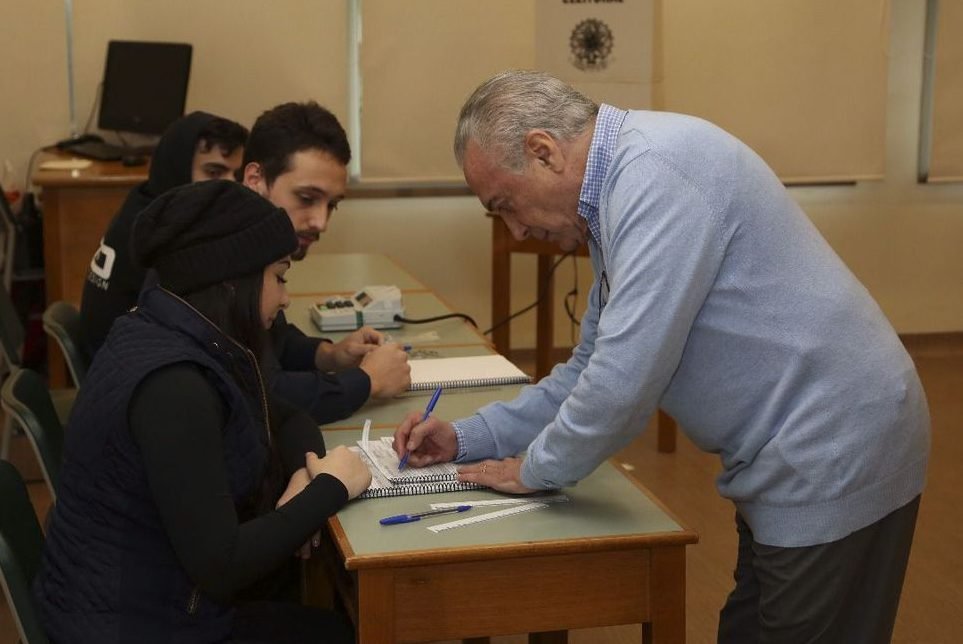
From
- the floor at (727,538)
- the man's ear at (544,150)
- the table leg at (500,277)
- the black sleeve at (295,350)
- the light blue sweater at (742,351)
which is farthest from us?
the table leg at (500,277)

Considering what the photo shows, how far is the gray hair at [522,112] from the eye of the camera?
1720 mm

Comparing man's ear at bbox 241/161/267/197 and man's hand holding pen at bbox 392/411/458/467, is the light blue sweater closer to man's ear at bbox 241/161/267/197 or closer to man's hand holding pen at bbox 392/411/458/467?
man's hand holding pen at bbox 392/411/458/467

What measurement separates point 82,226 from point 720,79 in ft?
9.80

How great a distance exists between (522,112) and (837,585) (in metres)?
0.80

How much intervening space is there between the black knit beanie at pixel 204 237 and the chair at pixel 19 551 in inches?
15.6

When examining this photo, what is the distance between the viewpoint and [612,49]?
15.8ft

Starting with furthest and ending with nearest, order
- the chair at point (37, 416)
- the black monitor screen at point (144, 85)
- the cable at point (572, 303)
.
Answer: the cable at point (572, 303) → the black monitor screen at point (144, 85) → the chair at point (37, 416)

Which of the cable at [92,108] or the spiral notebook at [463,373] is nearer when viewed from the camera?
the spiral notebook at [463,373]

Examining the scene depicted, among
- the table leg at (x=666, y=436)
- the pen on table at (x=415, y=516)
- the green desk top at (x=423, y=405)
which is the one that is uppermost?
the pen on table at (x=415, y=516)

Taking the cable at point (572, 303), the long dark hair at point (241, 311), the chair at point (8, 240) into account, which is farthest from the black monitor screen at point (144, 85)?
the long dark hair at point (241, 311)

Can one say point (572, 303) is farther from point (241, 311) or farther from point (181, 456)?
point (181, 456)

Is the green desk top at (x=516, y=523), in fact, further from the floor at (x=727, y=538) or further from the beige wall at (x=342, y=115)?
the beige wall at (x=342, y=115)

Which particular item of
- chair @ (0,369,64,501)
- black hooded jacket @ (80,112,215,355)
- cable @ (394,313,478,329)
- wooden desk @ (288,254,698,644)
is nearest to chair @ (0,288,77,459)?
black hooded jacket @ (80,112,215,355)

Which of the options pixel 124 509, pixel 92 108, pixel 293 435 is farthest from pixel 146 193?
pixel 92 108
